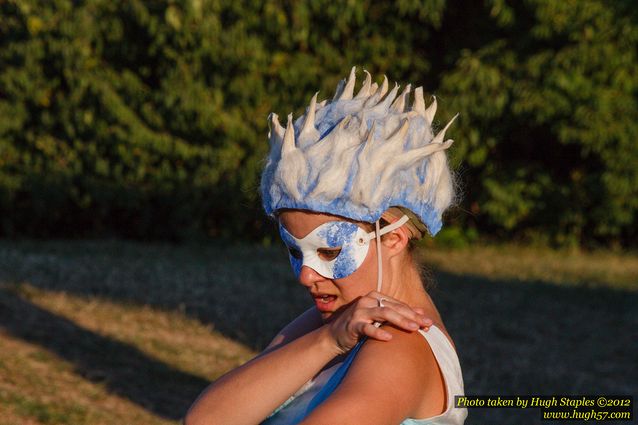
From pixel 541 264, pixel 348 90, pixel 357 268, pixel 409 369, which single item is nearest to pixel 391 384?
pixel 409 369

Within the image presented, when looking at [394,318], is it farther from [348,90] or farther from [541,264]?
[541,264]

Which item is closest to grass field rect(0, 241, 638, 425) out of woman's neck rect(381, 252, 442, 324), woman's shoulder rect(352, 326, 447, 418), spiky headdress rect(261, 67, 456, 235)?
woman's neck rect(381, 252, 442, 324)

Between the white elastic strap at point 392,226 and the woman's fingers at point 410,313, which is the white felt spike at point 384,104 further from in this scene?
the woman's fingers at point 410,313

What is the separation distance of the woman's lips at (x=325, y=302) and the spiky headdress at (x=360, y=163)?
0.23 metres

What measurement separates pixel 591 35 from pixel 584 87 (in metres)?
0.54

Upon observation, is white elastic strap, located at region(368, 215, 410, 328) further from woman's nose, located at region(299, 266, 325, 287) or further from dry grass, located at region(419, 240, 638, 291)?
dry grass, located at region(419, 240, 638, 291)

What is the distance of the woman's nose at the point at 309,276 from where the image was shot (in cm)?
241

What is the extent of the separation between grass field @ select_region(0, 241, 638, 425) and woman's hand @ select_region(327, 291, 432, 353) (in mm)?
3205

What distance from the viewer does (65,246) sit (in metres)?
11.1

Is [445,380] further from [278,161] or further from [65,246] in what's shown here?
[65,246]

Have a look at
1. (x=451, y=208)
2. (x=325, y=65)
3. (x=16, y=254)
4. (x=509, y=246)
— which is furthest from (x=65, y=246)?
(x=451, y=208)

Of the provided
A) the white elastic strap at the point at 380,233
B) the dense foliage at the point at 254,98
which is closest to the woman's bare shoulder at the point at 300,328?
the white elastic strap at the point at 380,233

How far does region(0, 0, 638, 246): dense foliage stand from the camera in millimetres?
10781

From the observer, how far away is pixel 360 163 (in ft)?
7.25
